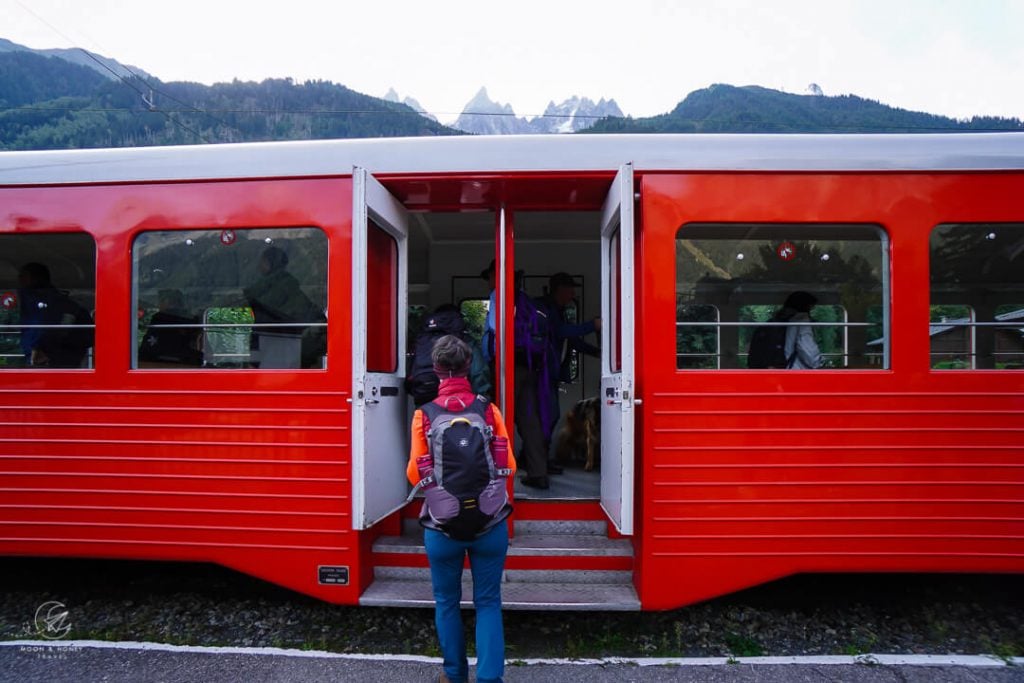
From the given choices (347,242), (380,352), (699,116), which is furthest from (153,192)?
(699,116)

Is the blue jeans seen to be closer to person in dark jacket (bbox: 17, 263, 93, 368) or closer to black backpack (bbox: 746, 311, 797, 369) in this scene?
black backpack (bbox: 746, 311, 797, 369)

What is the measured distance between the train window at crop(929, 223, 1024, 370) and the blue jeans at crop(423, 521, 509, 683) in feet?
8.56

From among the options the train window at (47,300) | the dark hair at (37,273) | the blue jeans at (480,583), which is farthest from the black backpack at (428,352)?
the dark hair at (37,273)

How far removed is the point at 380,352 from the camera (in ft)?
12.9

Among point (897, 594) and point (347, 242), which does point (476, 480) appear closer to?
point (347, 242)

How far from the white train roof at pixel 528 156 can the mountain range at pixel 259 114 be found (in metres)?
33.1

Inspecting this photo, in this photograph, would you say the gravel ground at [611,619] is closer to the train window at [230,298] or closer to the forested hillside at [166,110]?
the train window at [230,298]

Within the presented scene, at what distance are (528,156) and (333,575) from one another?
260cm

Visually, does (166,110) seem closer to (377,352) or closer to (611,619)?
(377,352)

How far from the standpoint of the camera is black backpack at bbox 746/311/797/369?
3.33m

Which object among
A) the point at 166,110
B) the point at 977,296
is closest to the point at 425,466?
the point at 977,296

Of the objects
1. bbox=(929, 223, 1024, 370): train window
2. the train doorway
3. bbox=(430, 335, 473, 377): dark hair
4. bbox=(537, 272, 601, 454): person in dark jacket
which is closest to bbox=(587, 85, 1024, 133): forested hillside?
bbox=(537, 272, 601, 454): person in dark jacket

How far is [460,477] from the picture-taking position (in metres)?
2.45

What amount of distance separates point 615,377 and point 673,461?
58cm
